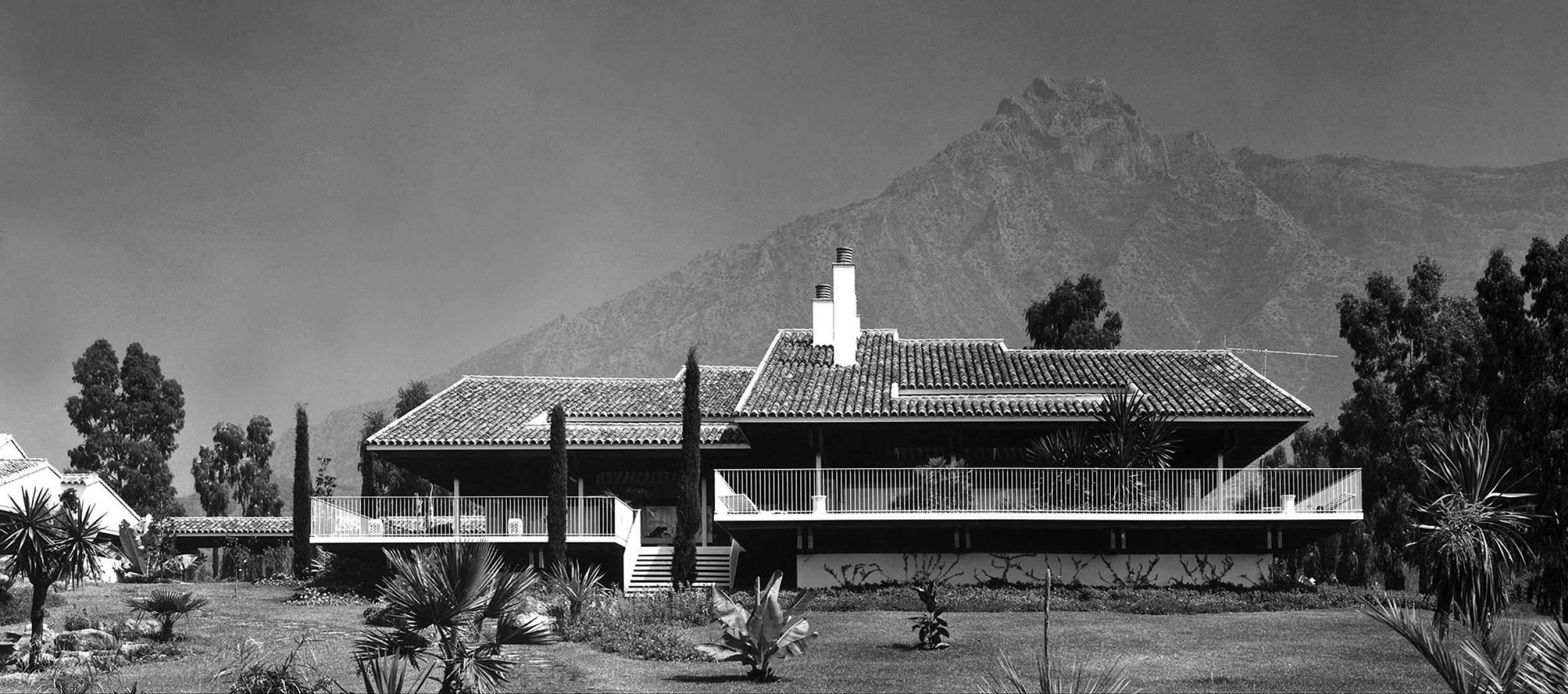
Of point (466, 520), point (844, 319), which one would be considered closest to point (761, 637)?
point (466, 520)

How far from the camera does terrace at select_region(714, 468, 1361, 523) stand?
35.2 m

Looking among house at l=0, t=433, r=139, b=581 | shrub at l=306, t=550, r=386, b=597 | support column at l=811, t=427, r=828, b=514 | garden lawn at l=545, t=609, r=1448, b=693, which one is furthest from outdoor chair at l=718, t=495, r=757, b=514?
house at l=0, t=433, r=139, b=581

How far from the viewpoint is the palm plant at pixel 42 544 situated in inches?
971

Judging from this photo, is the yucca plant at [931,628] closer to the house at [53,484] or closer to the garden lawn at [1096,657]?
the garden lawn at [1096,657]

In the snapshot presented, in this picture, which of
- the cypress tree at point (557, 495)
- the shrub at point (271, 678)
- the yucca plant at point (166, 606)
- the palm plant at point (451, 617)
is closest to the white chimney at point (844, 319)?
the cypress tree at point (557, 495)

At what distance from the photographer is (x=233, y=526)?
5731 cm

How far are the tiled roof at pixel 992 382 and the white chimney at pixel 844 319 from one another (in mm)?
328

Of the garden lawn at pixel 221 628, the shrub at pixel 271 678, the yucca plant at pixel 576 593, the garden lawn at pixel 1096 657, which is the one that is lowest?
the garden lawn at pixel 1096 657

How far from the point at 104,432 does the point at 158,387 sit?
3295 mm

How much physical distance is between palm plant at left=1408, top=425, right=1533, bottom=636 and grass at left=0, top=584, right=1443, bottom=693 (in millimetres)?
1329

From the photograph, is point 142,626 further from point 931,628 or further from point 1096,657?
point 1096,657

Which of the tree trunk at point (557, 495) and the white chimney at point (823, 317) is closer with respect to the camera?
the tree trunk at point (557, 495)

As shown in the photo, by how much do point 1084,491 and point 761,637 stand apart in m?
15.5

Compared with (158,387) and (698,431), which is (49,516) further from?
(158,387)
